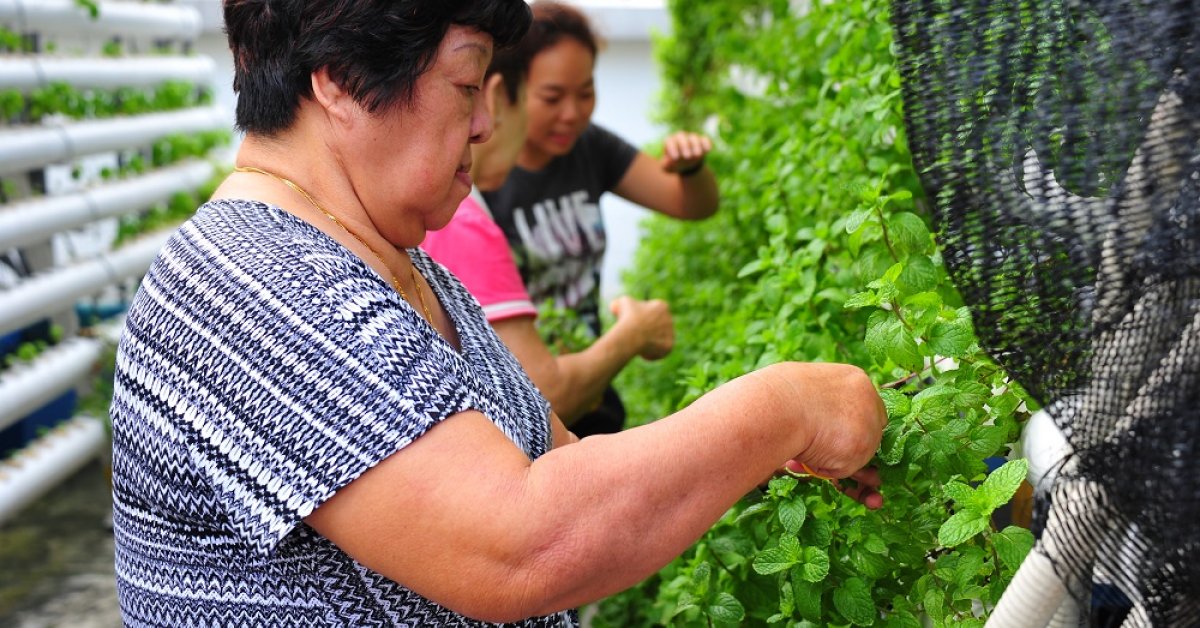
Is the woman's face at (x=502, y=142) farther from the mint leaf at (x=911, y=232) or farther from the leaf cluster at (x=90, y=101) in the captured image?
the leaf cluster at (x=90, y=101)

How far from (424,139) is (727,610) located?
85 cm

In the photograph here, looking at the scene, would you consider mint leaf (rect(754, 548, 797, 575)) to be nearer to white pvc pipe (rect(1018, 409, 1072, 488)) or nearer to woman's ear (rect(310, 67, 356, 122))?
white pvc pipe (rect(1018, 409, 1072, 488))

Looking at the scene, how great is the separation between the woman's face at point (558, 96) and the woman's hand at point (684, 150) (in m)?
0.34

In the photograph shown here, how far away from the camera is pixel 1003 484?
1349mm

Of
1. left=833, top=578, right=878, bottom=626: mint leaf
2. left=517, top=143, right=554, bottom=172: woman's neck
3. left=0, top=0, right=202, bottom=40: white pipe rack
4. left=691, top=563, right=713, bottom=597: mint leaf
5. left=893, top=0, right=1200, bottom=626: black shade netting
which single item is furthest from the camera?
left=0, top=0, right=202, bottom=40: white pipe rack

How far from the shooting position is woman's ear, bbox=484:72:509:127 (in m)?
2.79

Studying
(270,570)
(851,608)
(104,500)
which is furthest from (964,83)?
Result: (104,500)

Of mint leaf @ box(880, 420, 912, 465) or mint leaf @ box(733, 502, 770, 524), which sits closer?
mint leaf @ box(880, 420, 912, 465)

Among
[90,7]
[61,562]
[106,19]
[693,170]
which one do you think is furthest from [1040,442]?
[106,19]

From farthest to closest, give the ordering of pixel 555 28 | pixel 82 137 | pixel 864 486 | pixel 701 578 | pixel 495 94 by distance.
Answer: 1. pixel 82 137
2. pixel 555 28
3. pixel 495 94
4. pixel 701 578
5. pixel 864 486

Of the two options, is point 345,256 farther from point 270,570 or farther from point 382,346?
point 270,570

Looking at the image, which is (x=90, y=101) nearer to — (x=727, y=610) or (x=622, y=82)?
(x=727, y=610)

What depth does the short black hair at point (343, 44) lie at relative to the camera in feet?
4.61

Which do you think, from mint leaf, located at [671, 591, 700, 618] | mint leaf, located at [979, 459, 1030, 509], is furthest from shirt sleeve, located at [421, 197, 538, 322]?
mint leaf, located at [979, 459, 1030, 509]
